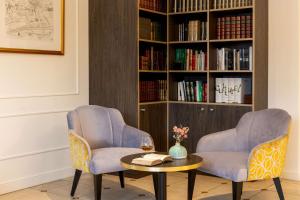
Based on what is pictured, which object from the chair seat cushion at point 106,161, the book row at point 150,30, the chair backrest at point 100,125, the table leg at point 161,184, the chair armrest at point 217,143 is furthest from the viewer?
the book row at point 150,30

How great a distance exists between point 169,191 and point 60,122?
146 cm

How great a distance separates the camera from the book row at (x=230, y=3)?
498 cm

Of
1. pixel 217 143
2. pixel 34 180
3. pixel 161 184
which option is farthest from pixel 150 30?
pixel 161 184

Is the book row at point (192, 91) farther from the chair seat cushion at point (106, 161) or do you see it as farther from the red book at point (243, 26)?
the chair seat cushion at point (106, 161)

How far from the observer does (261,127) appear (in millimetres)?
4219

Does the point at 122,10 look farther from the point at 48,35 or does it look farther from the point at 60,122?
the point at 60,122

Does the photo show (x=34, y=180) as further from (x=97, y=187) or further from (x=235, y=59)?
(x=235, y=59)

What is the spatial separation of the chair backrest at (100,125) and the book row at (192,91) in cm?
110

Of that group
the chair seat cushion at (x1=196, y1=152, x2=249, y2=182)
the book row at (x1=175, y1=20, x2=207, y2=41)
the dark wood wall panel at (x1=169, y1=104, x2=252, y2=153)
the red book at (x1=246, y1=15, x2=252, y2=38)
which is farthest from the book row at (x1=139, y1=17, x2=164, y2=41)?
the chair seat cushion at (x1=196, y1=152, x2=249, y2=182)

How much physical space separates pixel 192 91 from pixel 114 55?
1.04 m

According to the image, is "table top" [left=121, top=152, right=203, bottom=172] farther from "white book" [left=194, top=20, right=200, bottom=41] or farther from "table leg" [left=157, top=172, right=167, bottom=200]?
"white book" [left=194, top=20, right=200, bottom=41]

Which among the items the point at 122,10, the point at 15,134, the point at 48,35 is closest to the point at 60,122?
the point at 15,134

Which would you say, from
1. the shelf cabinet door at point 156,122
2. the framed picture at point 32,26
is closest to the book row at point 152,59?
the shelf cabinet door at point 156,122

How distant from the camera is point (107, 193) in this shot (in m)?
4.51
